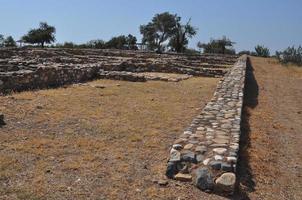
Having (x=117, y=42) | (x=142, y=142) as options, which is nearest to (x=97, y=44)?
(x=117, y=42)

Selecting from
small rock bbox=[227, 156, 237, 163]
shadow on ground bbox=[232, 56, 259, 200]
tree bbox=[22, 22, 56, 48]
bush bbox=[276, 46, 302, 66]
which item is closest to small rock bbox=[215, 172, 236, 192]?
shadow on ground bbox=[232, 56, 259, 200]

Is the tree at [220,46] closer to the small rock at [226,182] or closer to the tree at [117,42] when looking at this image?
the tree at [117,42]

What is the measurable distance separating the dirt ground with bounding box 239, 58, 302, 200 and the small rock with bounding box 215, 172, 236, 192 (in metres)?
0.20

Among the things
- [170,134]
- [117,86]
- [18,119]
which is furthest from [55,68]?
[170,134]

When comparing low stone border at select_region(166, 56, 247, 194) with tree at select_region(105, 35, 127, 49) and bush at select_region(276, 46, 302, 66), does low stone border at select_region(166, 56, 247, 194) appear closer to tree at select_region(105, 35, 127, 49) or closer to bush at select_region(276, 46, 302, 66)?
bush at select_region(276, 46, 302, 66)

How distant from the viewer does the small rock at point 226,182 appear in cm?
464

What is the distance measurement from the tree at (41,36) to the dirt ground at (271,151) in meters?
46.4

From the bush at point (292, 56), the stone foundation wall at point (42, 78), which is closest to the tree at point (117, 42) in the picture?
the bush at point (292, 56)

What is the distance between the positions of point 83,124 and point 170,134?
A: 1775 mm

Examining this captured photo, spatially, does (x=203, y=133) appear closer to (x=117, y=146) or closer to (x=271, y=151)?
(x=271, y=151)

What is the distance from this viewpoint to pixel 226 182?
4.69 metres

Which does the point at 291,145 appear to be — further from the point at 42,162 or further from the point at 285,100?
the point at 285,100

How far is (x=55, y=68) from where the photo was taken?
43.8 feet

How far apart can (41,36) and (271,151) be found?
167ft
